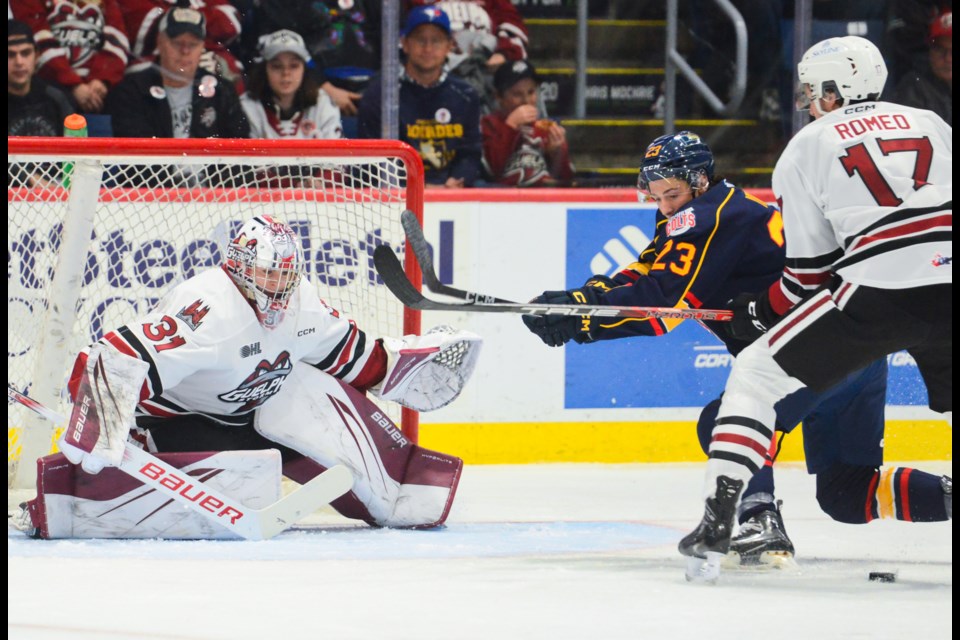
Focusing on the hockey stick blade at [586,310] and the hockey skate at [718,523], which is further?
the hockey stick blade at [586,310]

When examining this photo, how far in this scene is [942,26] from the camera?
20.0 feet

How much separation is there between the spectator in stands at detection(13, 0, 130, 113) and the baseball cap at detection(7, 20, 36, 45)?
0.12ft

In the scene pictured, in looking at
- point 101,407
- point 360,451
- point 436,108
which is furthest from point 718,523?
point 436,108

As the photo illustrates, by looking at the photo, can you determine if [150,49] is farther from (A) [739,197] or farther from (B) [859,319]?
(B) [859,319]

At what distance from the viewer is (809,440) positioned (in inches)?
149

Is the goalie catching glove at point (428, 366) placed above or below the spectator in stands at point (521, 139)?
below

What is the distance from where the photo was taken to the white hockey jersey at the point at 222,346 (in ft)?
12.2

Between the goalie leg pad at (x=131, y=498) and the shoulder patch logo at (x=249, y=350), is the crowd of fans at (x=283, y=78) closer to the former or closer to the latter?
the shoulder patch logo at (x=249, y=350)

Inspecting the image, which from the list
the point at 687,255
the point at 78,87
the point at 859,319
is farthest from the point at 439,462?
the point at 78,87

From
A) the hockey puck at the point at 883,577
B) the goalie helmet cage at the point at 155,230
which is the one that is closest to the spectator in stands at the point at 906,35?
the goalie helmet cage at the point at 155,230

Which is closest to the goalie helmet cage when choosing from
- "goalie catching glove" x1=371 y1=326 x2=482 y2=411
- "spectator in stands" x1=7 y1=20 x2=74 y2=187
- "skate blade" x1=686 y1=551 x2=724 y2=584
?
"goalie catching glove" x1=371 y1=326 x2=482 y2=411

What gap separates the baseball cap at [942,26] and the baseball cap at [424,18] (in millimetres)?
1843

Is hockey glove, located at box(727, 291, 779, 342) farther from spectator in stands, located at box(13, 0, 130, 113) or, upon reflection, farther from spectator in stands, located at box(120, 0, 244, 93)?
spectator in stands, located at box(13, 0, 130, 113)

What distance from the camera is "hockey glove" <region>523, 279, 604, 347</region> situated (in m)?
Result: 3.74
